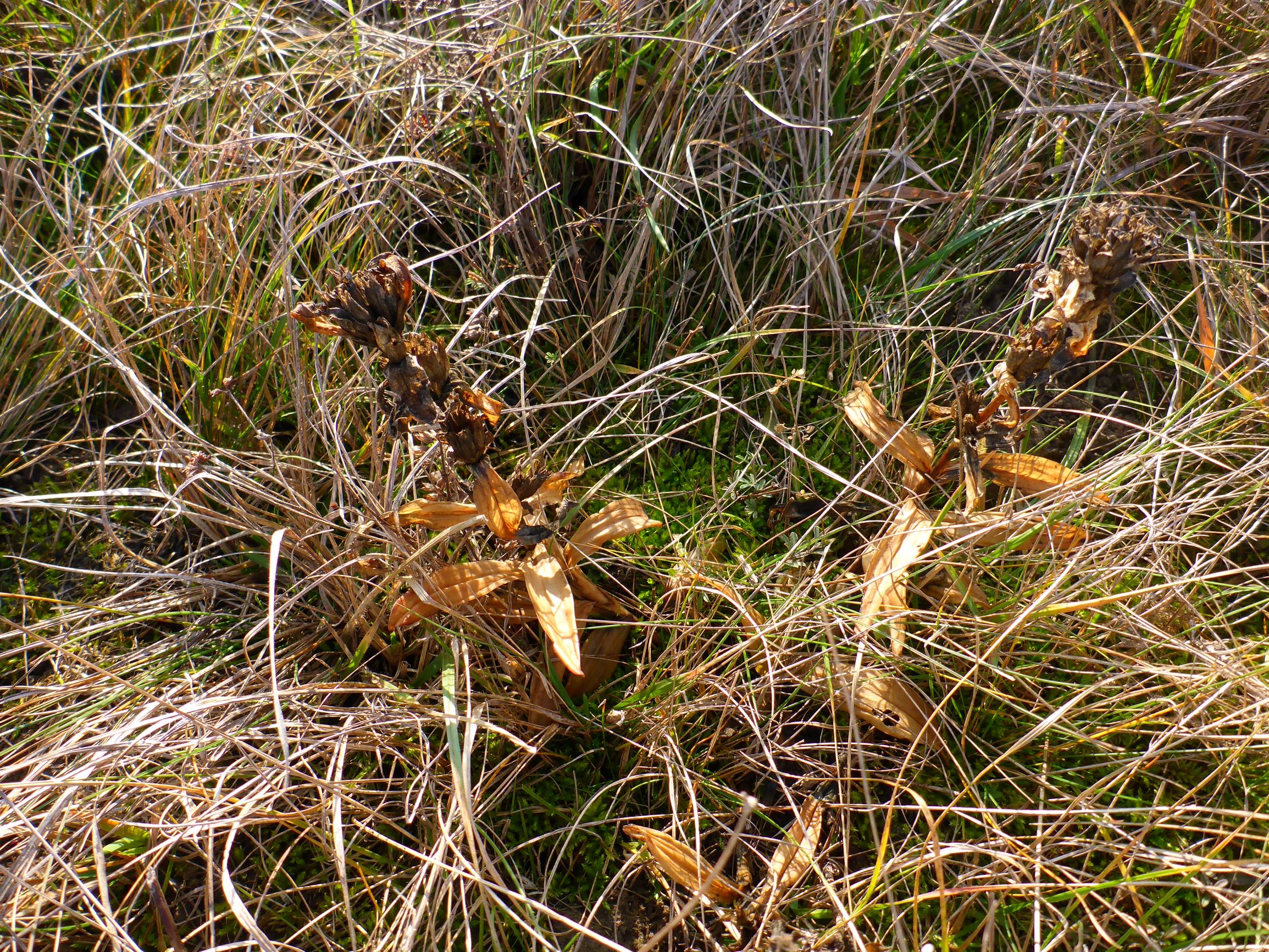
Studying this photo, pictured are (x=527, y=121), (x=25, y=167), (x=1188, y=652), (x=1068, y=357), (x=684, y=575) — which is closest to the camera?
(x=1068, y=357)

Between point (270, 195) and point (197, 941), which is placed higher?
point (270, 195)

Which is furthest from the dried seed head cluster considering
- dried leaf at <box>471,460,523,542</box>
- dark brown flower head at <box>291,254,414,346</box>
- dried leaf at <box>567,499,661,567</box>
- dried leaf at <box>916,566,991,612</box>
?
dried leaf at <box>916,566,991,612</box>

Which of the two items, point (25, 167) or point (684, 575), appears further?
point (25, 167)

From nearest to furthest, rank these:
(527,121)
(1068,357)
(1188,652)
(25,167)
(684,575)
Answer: (1068,357)
(1188,652)
(684,575)
(527,121)
(25,167)

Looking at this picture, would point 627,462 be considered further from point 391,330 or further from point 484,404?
point 391,330

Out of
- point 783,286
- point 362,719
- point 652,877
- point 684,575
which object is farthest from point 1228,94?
point 362,719

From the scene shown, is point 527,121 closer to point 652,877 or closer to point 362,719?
point 362,719
